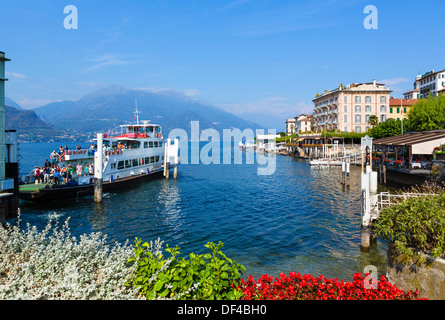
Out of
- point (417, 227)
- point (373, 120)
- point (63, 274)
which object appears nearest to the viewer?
point (63, 274)

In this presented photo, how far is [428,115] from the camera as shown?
54031 millimetres

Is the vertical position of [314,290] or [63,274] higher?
[63,274]

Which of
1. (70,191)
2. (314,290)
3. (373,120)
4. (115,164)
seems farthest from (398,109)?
(314,290)

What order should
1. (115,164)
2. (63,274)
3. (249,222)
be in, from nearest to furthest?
1. (63,274)
2. (249,222)
3. (115,164)

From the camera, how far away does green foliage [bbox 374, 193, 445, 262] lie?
30.9 feet

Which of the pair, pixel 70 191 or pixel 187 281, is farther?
pixel 70 191

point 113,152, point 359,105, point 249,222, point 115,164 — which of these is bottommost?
point 249,222

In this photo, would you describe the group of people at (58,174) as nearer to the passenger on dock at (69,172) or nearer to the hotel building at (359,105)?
the passenger on dock at (69,172)

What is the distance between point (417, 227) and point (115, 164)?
36717mm

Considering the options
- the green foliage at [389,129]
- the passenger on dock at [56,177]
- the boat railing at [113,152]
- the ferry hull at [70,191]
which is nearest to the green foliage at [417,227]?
the ferry hull at [70,191]

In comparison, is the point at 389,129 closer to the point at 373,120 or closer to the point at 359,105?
the point at 373,120
